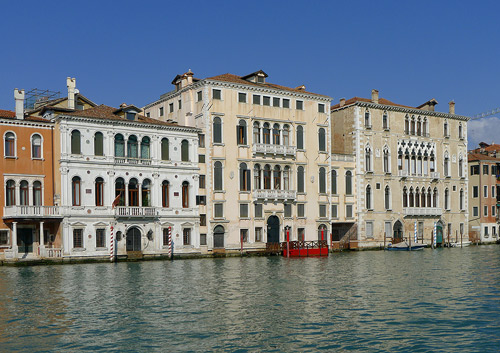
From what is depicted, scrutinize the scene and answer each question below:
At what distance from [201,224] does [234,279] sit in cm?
1708

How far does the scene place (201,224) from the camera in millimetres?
46031

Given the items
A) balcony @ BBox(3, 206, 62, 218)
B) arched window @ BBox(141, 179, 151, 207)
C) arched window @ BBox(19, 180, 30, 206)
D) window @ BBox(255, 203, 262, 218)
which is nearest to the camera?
balcony @ BBox(3, 206, 62, 218)

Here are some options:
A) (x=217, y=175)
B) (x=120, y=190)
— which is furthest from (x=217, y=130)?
(x=120, y=190)

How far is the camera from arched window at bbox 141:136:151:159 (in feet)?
142

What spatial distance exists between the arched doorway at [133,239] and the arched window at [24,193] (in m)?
6.62

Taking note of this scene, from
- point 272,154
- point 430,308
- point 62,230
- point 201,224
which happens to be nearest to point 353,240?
point 272,154

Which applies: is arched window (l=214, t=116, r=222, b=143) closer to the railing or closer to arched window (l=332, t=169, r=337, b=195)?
the railing

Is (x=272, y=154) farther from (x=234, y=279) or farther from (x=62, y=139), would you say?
(x=234, y=279)

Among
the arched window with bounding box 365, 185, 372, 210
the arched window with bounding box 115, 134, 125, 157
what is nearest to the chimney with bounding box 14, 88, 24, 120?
the arched window with bounding box 115, 134, 125, 157

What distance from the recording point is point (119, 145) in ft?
139

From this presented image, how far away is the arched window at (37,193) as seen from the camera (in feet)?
129

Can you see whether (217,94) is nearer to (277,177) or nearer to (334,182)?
(277,177)

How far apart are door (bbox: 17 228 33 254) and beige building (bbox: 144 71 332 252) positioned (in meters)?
11.6

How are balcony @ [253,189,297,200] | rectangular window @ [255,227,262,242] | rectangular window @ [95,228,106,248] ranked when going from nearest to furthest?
rectangular window @ [95,228,106,248]
balcony @ [253,189,297,200]
rectangular window @ [255,227,262,242]
